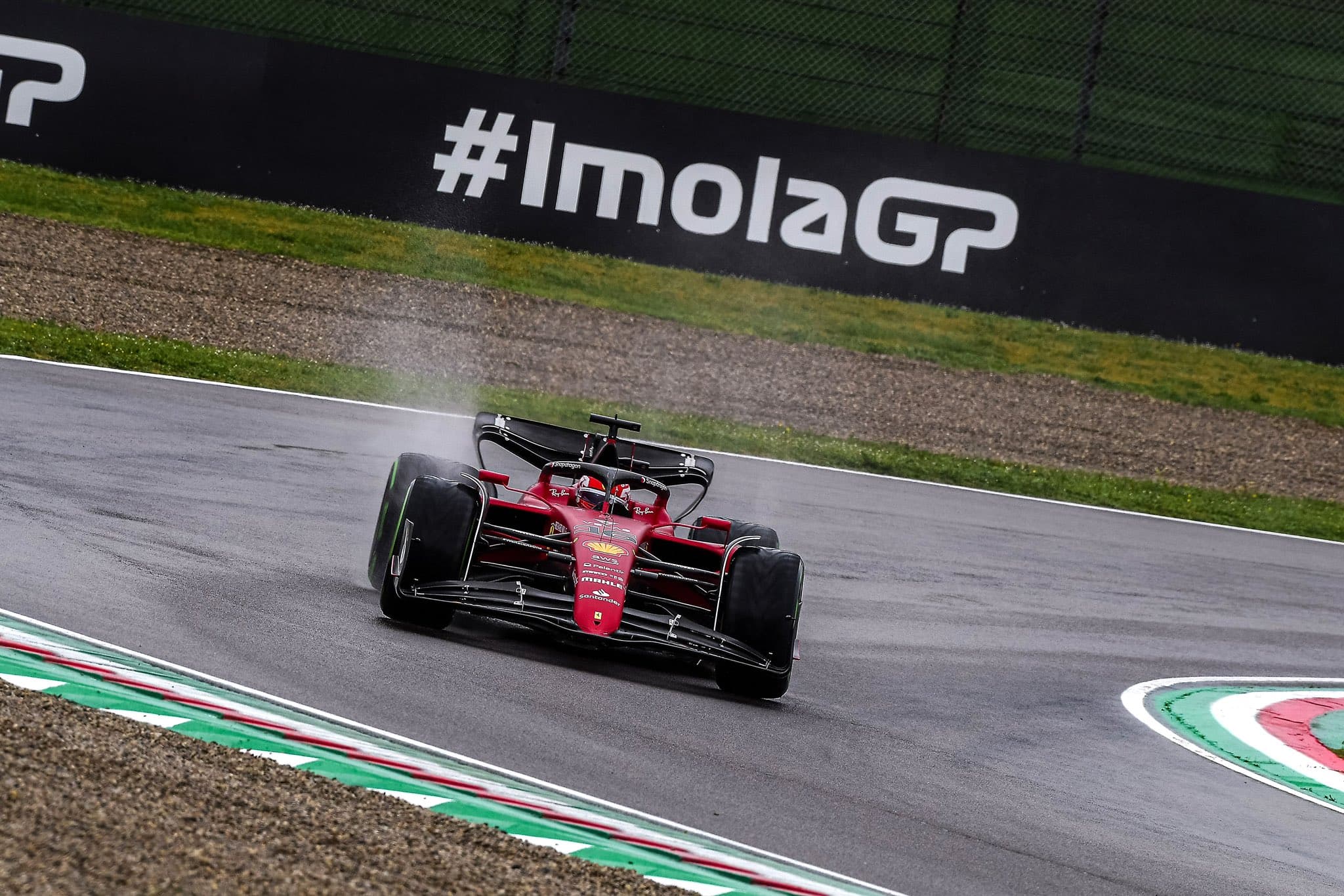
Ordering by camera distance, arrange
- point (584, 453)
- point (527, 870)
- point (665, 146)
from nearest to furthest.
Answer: point (527, 870) → point (584, 453) → point (665, 146)

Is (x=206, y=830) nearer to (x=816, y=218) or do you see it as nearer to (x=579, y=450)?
(x=579, y=450)

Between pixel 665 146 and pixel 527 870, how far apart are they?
1450 cm

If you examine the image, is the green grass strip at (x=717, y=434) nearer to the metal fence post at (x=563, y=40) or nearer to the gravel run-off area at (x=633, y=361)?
the gravel run-off area at (x=633, y=361)

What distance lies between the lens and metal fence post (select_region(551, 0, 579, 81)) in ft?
63.9

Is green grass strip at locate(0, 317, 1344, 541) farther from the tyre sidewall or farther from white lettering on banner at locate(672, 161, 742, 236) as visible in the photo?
the tyre sidewall

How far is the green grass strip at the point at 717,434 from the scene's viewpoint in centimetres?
1473

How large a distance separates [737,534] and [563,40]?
41.2 ft

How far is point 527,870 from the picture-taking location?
425 centimetres

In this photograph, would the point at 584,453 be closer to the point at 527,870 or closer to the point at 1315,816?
the point at 1315,816

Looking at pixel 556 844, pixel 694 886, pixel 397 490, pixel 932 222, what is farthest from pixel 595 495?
pixel 932 222

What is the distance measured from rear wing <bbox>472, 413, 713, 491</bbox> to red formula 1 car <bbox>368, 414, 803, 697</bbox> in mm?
336

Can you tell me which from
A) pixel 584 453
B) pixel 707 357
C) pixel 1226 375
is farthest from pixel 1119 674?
pixel 1226 375

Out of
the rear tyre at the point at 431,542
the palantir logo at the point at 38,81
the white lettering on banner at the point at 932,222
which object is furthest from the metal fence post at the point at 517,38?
the rear tyre at the point at 431,542

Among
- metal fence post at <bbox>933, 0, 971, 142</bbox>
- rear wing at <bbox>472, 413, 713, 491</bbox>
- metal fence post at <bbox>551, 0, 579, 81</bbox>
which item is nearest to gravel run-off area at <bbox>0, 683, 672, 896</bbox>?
rear wing at <bbox>472, 413, 713, 491</bbox>
